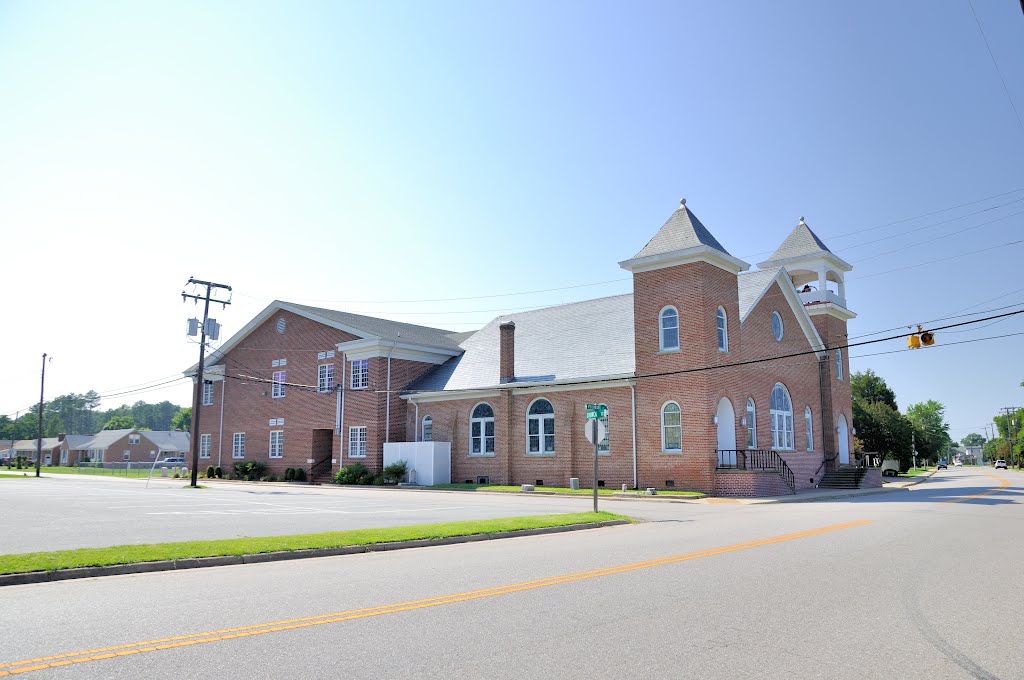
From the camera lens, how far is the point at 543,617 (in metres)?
7.31

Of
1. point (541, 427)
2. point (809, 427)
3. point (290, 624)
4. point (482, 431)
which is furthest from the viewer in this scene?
point (809, 427)

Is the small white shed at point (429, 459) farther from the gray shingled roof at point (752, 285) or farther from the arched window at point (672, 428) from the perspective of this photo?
the gray shingled roof at point (752, 285)

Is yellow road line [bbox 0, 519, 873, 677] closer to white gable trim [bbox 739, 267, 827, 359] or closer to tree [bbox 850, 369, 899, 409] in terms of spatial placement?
white gable trim [bbox 739, 267, 827, 359]

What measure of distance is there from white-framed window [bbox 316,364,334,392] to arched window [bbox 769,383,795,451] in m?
24.8

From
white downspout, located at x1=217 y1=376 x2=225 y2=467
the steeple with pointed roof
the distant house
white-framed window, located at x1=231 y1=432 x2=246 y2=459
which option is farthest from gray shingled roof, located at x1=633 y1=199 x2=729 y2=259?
the distant house

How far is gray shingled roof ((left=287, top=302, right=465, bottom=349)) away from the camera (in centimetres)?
4425

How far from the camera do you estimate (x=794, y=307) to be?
3869cm

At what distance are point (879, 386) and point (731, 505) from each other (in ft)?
204

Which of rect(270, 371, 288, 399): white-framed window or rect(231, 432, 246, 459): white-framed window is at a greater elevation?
rect(270, 371, 288, 399): white-framed window

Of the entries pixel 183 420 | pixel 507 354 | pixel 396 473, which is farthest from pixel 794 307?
pixel 183 420

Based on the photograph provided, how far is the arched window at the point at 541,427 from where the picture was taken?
3566 centimetres

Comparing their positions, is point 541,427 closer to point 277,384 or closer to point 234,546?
point 277,384

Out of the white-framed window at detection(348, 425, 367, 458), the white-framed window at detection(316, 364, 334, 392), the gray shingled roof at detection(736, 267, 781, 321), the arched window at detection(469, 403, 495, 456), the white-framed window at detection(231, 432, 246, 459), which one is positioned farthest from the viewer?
the white-framed window at detection(231, 432, 246, 459)

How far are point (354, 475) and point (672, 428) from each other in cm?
1830
